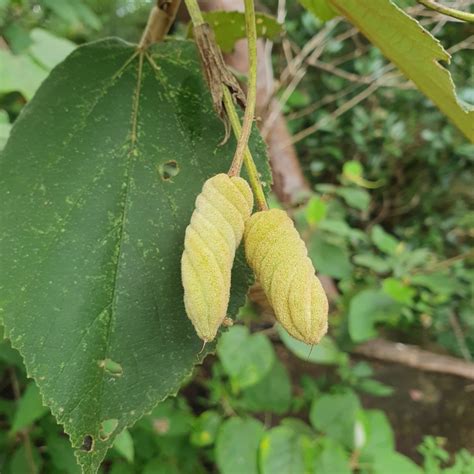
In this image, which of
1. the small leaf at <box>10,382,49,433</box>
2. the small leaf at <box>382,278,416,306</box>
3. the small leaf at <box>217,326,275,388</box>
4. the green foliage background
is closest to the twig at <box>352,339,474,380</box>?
the green foliage background

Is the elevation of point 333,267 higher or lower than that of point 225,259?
lower

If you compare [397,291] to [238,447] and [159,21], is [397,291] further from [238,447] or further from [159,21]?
[159,21]

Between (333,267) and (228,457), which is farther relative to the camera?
(333,267)

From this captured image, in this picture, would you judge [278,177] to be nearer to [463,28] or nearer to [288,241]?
[288,241]

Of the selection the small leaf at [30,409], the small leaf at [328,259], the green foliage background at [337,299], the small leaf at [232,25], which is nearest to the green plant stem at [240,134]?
the green foliage background at [337,299]

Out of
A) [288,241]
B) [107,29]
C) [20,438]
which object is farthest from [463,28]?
[288,241]

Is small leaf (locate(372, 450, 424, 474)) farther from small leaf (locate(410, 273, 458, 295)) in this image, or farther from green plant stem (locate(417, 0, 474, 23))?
green plant stem (locate(417, 0, 474, 23))

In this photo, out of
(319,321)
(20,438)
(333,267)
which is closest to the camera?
(319,321)
